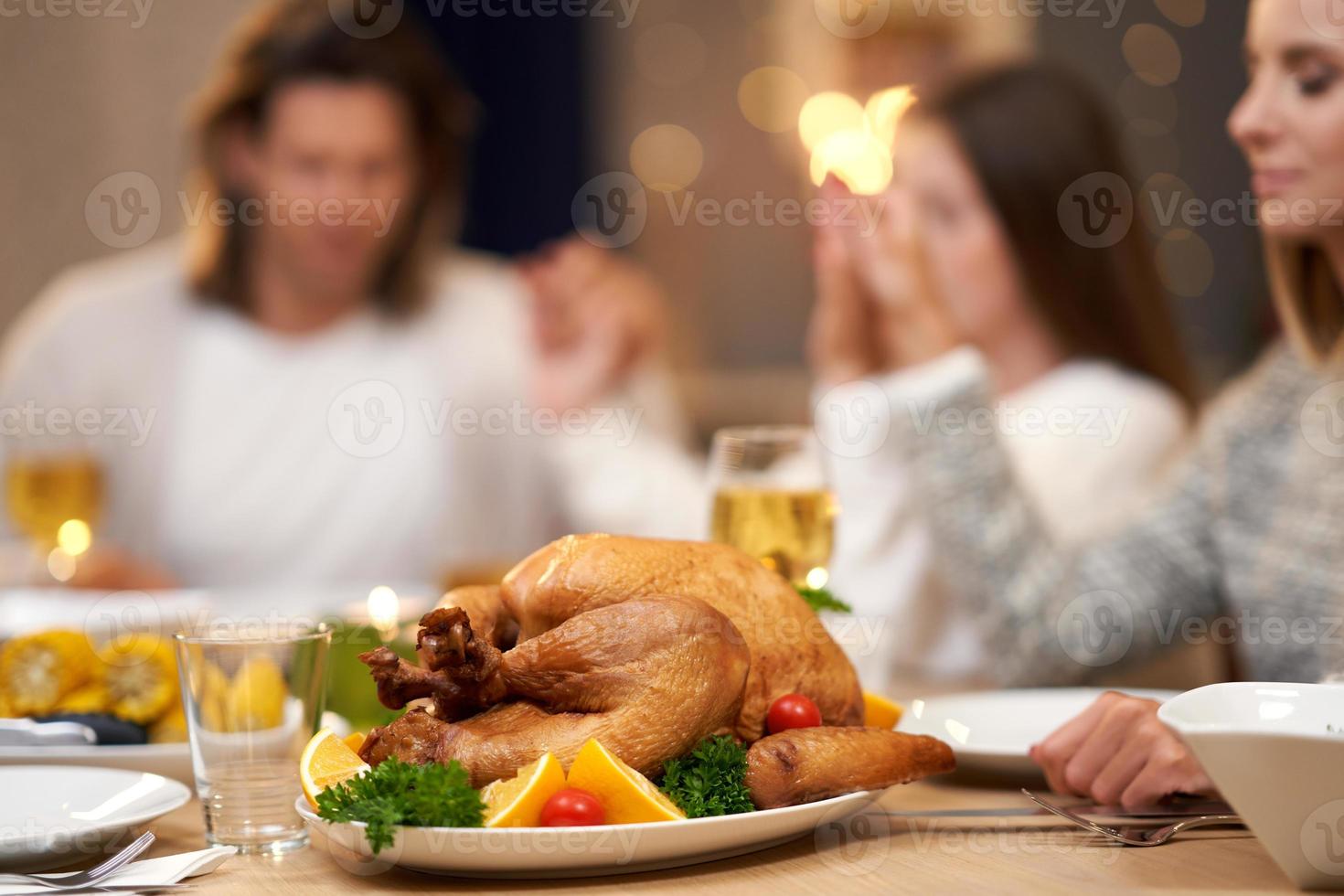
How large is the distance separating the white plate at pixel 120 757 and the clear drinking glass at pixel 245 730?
0.17 meters

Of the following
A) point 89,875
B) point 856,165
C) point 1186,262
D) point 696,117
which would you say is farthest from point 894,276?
point 696,117

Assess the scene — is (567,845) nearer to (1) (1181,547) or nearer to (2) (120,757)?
(2) (120,757)

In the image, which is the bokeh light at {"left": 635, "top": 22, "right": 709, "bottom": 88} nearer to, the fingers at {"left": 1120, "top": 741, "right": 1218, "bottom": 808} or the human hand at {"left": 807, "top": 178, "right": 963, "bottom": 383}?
the human hand at {"left": 807, "top": 178, "right": 963, "bottom": 383}

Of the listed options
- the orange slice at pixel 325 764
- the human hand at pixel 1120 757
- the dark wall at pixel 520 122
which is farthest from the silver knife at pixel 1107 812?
the dark wall at pixel 520 122

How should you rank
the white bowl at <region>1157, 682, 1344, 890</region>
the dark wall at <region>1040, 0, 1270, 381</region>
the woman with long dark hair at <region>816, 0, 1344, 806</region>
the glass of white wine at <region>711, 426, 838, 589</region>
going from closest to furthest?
the white bowl at <region>1157, 682, 1344, 890</region> → the glass of white wine at <region>711, 426, 838, 589</region> → the woman with long dark hair at <region>816, 0, 1344, 806</region> → the dark wall at <region>1040, 0, 1270, 381</region>

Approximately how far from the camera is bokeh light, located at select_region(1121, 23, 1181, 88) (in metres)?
4.20

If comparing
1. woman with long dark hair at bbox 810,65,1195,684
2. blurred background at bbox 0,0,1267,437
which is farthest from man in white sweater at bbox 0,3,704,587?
blurred background at bbox 0,0,1267,437

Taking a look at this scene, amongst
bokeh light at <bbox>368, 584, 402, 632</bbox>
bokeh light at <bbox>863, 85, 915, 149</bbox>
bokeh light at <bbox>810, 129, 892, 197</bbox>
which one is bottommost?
bokeh light at <bbox>368, 584, 402, 632</bbox>

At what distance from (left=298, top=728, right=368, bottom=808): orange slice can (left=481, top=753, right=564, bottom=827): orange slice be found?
0.08 metres

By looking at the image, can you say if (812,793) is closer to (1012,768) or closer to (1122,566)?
(1012,768)

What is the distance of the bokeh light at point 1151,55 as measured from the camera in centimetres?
420

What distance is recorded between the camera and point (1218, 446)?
1.72m

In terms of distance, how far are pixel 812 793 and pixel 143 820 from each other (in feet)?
1.23

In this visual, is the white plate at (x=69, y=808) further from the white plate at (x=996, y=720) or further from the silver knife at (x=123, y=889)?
the white plate at (x=996, y=720)
